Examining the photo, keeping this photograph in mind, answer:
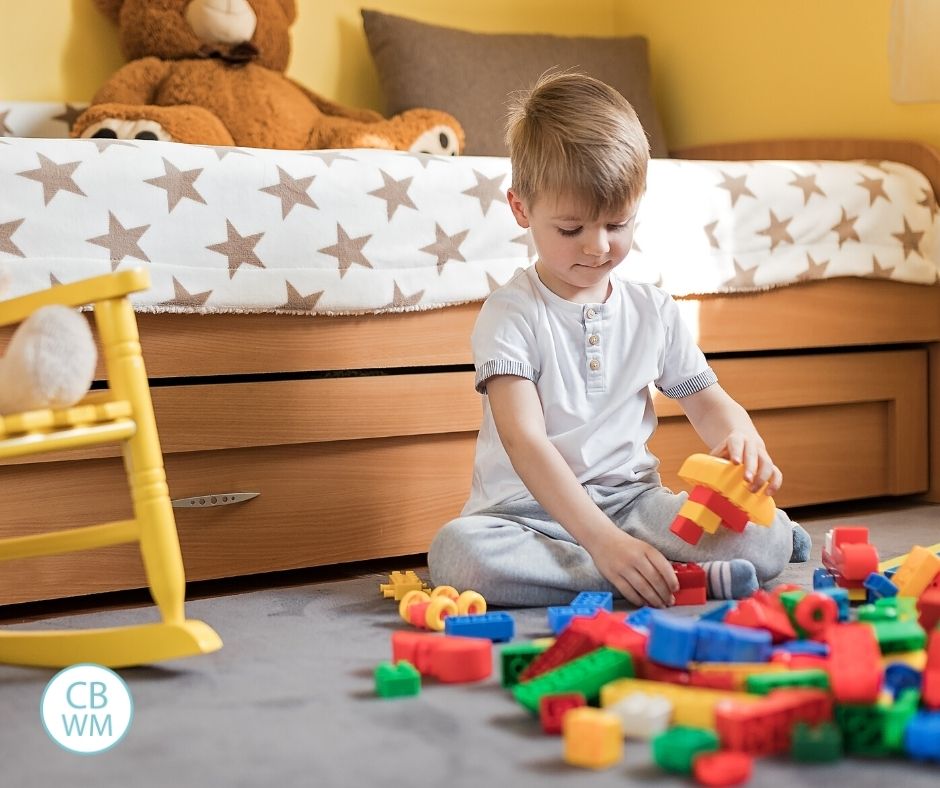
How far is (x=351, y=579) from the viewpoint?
1.37 meters

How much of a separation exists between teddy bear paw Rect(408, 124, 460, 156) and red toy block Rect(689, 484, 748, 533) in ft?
3.25

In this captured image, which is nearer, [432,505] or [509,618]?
[509,618]

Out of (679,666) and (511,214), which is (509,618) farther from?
(511,214)

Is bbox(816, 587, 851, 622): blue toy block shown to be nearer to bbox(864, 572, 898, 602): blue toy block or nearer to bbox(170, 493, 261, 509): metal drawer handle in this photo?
bbox(864, 572, 898, 602): blue toy block

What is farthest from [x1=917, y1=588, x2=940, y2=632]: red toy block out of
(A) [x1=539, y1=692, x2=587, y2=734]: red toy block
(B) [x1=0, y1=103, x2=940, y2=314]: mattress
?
(B) [x1=0, y1=103, x2=940, y2=314]: mattress

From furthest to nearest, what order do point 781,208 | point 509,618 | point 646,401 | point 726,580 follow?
point 781,208 → point 646,401 → point 726,580 → point 509,618

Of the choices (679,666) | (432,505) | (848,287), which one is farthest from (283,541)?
(848,287)

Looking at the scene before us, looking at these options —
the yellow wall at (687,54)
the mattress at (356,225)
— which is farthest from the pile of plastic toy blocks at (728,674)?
the yellow wall at (687,54)

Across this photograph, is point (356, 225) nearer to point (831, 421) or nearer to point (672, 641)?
point (672, 641)

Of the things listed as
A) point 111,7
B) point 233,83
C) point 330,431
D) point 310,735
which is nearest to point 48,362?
point 310,735

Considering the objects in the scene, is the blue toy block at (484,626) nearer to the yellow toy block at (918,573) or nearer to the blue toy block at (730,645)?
the blue toy block at (730,645)

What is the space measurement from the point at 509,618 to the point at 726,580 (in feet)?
0.87

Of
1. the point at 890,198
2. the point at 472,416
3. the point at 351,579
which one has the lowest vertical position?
the point at 351,579

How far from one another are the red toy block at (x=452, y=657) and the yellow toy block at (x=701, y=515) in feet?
0.95
